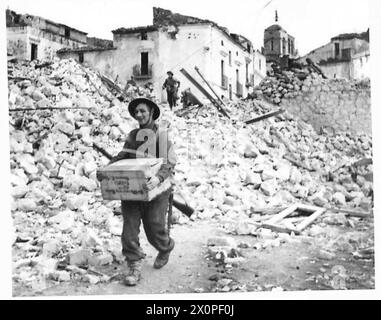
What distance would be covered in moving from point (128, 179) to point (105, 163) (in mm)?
676

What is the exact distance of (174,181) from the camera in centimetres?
457

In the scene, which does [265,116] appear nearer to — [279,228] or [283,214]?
[283,214]

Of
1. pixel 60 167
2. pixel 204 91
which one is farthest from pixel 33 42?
pixel 204 91

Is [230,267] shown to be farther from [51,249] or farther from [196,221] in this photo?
[51,249]

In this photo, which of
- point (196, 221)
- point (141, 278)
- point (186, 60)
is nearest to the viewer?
point (141, 278)

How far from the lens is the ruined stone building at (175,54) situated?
4.91 m

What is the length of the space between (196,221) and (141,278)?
72cm

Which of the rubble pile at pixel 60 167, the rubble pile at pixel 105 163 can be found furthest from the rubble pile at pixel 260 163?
the rubble pile at pixel 60 167

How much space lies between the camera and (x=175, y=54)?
4973 mm

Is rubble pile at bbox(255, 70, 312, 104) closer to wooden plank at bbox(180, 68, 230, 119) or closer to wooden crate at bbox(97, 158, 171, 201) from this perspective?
wooden plank at bbox(180, 68, 230, 119)

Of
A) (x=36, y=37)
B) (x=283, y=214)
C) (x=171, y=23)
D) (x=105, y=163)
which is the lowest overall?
(x=283, y=214)

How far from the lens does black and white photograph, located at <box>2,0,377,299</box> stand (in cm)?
429

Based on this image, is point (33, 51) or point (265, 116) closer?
point (33, 51)
